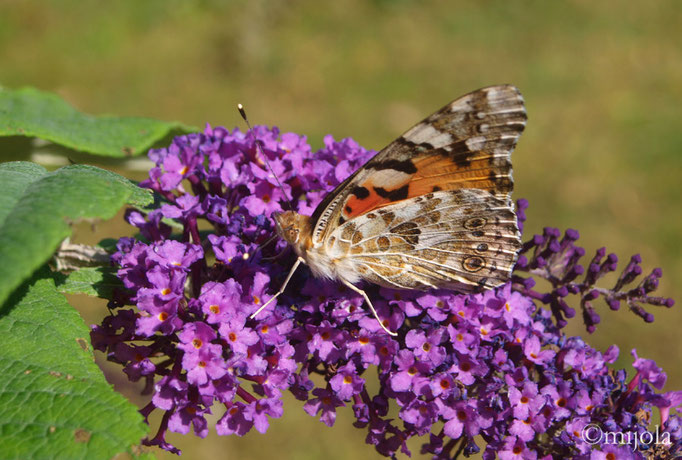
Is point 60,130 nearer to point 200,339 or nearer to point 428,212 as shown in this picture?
point 200,339

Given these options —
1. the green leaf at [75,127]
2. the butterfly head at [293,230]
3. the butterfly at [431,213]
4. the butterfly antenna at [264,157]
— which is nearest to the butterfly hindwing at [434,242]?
the butterfly at [431,213]

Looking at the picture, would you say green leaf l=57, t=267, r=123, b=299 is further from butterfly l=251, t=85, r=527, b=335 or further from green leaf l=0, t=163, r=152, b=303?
butterfly l=251, t=85, r=527, b=335

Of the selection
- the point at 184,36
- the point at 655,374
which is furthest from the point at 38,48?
the point at 655,374

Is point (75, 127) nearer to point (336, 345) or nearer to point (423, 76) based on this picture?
point (336, 345)

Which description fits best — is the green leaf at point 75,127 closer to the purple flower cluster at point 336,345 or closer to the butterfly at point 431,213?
the purple flower cluster at point 336,345

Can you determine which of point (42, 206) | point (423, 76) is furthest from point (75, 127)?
point (423, 76)

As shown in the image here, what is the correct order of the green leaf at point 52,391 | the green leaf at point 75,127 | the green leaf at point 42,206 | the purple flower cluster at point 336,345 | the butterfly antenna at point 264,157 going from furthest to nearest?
the green leaf at point 75,127 → the butterfly antenna at point 264,157 → the purple flower cluster at point 336,345 → the green leaf at point 52,391 → the green leaf at point 42,206

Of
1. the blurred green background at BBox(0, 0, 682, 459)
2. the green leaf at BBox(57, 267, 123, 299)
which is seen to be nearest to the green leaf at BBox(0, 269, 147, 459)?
the green leaf at BBox(57, 267, 123, 299)

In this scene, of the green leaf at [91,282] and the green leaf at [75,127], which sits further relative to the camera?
the green leaf at [75,127]
